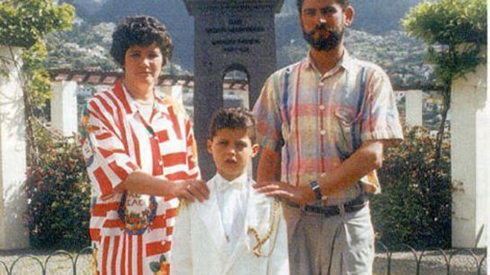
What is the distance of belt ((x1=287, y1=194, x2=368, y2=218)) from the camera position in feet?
6.47

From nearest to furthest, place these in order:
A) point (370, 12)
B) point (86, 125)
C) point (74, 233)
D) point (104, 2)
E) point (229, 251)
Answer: point (229, 251)
point (86, 125)
point (74, 233)
point (104, 2)
point (370, 12)

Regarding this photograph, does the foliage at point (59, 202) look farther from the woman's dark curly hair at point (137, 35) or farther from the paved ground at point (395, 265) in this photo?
the woman's dark curly hair at point (137, 35)

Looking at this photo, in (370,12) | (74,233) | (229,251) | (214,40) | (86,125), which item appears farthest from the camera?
(370,12)

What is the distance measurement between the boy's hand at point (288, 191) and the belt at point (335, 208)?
0.10 m

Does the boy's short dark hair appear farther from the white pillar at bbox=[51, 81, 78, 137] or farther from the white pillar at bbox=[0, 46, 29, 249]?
the white pillar at bbox=[51, 81, 78, 137]

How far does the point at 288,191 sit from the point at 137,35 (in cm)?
63

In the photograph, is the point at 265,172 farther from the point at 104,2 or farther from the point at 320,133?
the point at 104,2

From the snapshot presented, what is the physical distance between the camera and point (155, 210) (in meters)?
2.10

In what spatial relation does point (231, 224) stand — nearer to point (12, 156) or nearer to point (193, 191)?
point (193, 191)

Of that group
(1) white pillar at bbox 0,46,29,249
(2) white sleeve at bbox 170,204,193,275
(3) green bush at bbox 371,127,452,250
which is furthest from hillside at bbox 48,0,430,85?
(2) white sleeve at bbox 170,204,193,275

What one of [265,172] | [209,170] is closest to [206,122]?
[209,170]

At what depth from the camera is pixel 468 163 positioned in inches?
267

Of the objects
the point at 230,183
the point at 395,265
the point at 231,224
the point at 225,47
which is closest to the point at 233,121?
the point at 230,183

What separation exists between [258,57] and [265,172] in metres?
2.04
